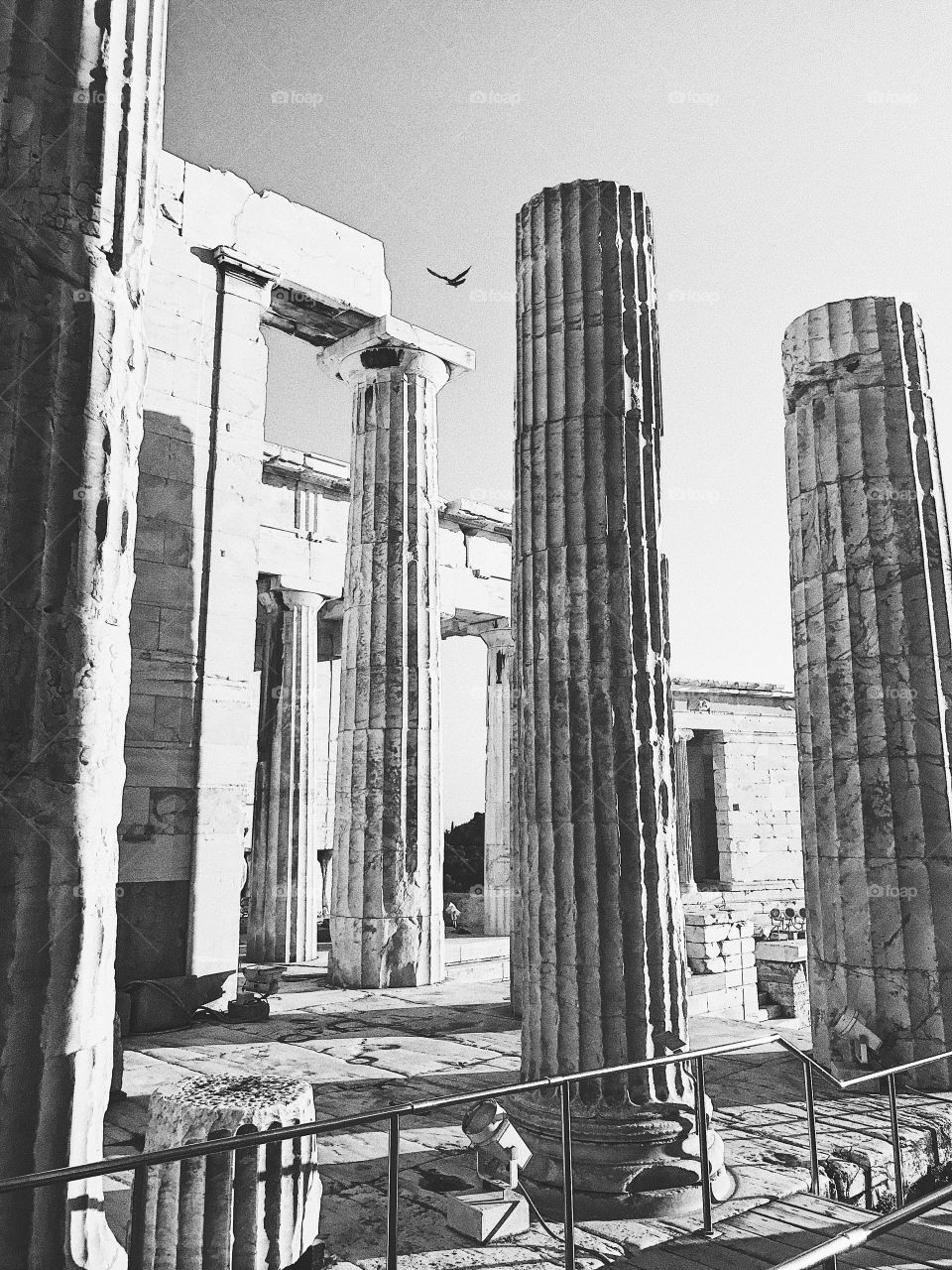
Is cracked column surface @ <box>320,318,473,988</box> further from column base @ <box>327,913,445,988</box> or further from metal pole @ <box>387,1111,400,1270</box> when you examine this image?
metal pole @ <box>387,1111,400,1270</box>

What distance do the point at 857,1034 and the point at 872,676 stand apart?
3.17 m

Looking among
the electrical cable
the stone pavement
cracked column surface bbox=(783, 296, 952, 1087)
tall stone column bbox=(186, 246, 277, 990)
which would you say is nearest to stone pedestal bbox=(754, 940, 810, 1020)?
the stone pavement

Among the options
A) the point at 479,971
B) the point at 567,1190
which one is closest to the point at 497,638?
the point at 479,971

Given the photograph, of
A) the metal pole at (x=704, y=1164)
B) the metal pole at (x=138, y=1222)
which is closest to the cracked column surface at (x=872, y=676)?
the metal pole at (x=704, y=1164)

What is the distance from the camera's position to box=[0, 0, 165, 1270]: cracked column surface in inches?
127

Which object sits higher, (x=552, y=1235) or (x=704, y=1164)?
(x=704, y=1164)

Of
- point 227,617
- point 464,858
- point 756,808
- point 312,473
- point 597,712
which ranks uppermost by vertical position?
point 312,473

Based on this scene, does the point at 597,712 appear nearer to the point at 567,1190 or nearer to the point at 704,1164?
the point at 704,1164

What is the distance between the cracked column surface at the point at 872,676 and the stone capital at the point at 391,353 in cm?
598

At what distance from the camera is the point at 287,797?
16109mm

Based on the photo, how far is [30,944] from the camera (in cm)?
326

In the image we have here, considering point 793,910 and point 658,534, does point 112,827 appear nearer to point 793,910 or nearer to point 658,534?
point 658,534

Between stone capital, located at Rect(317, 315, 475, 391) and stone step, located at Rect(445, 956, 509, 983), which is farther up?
stone capital, located at Rect(317, 315, 475, 391)

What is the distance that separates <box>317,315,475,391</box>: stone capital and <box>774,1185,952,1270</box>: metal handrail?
12486 mm
